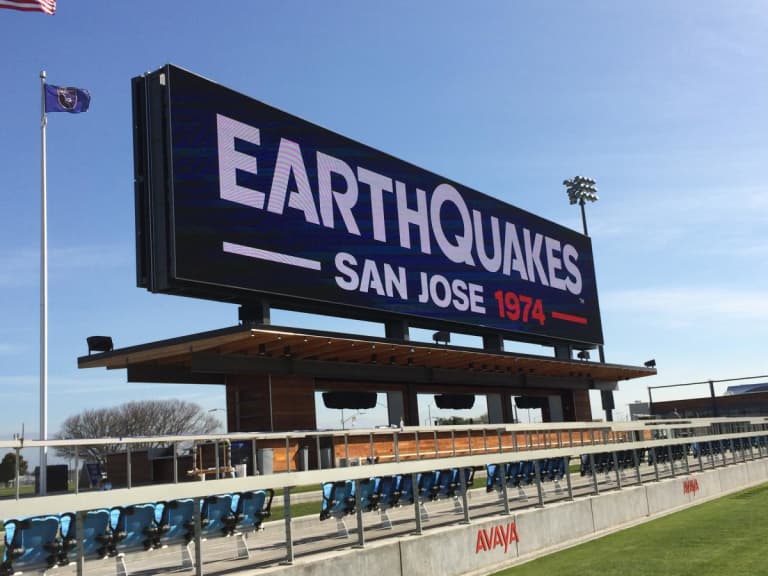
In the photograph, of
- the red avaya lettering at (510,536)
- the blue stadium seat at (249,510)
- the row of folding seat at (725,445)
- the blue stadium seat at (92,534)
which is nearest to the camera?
the blue stadium seat at (92,534)

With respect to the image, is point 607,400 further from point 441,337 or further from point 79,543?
point 79,543

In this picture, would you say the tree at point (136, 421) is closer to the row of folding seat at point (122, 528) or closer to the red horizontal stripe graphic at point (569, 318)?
the red horizontal stripe graphic at point (569, 318)

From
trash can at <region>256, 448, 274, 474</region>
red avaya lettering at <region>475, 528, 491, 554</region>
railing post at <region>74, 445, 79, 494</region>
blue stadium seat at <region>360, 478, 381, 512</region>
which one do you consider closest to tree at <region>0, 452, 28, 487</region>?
railing post at <region>74, 445, 79, 494</region>

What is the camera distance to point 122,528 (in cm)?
1003

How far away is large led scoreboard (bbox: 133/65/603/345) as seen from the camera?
904 inches

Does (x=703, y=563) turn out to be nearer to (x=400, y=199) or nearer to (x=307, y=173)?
(x=307, y=173)

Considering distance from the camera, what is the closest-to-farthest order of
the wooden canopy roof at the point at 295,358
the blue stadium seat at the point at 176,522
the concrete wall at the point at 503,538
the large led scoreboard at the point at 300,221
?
the blue stadium seat at the point at 176,522
the concrete wall at the point at 503,538
the large led scoreboard at the point at 300,221
the wooden canopy roof at the point at 295,358

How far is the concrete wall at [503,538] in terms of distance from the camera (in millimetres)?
11258

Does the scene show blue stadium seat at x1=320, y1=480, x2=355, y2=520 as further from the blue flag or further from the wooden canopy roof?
the blue flag

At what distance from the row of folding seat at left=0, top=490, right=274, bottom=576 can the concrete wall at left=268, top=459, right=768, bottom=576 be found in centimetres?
150

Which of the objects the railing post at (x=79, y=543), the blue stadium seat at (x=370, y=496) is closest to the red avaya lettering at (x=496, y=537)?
the blue stadium seat at (x=370, y=496)

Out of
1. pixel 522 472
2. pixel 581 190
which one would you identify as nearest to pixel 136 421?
pixel 581 190

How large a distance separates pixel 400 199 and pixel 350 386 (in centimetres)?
813

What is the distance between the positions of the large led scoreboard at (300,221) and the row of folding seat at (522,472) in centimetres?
987
